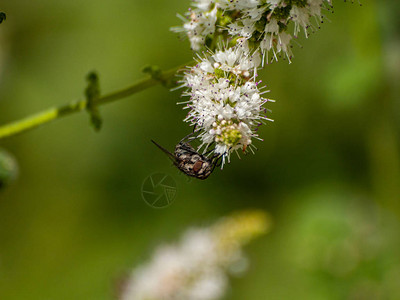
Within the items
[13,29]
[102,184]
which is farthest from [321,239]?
[13,29]

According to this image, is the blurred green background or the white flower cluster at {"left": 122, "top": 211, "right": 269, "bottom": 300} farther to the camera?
the blurred green background

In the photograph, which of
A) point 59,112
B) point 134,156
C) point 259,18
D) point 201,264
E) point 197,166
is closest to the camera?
point 259,18

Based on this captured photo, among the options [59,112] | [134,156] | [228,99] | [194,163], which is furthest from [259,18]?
[134,156]

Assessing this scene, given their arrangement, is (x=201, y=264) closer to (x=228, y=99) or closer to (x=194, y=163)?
(x=194, y=163)

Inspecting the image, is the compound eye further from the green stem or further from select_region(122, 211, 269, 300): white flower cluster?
select_region(122, 211, 269, 300): white flower cluster

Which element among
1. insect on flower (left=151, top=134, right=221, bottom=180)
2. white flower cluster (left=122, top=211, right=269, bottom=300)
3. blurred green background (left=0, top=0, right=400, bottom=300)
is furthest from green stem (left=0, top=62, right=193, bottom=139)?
blurred green background (left=0, top=0, right=400, bottom=300)

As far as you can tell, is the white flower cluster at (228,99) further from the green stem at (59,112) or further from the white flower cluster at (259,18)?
the green stem at (59,112)
